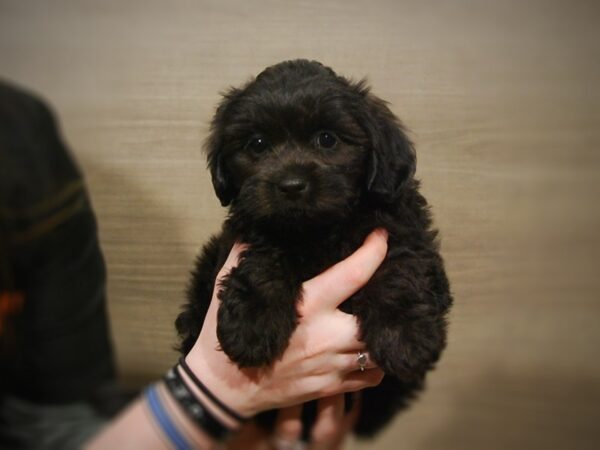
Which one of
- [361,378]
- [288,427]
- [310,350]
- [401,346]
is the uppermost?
[401,346]

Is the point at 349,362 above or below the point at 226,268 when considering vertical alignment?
below

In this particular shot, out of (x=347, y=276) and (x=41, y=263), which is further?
(x=347, y=276)

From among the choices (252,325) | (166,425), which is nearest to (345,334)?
(252,325)

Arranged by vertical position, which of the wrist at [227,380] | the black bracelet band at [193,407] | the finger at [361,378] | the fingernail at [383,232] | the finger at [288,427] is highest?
the fingernail at [383,232]

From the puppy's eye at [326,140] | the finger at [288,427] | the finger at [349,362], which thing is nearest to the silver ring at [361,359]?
the finger at [349,362]

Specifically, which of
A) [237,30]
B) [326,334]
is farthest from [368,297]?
[237,30]

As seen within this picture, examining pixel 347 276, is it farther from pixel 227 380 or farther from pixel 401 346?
pixel 227 380

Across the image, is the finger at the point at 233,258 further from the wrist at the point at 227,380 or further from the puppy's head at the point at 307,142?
the wrist at the point at 227,380
